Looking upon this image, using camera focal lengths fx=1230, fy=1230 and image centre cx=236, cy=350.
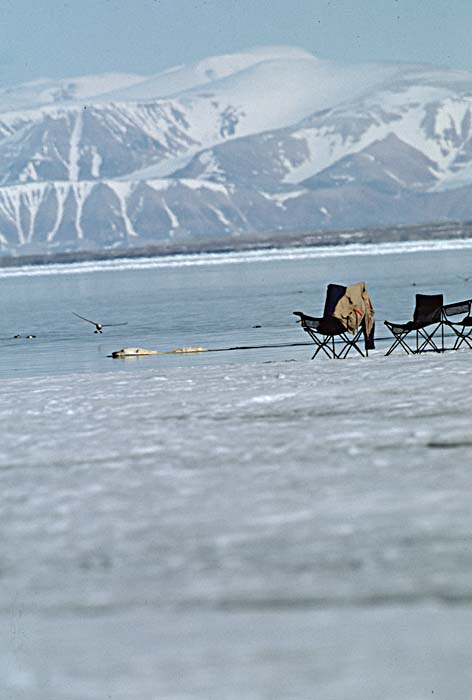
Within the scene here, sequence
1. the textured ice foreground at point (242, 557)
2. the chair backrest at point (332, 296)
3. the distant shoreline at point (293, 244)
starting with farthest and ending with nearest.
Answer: the distant shoreline at point (293, 244), the chair backrest at point (332, 296), the textured ice foreground at point (242, 557)

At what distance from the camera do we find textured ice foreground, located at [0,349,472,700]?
2586 millimetres

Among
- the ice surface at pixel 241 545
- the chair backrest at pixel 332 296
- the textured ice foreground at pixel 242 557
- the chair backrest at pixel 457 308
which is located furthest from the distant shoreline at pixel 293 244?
the textured ice foreground at pixel 242 557

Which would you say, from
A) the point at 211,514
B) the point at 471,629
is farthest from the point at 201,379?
the point at 471,629

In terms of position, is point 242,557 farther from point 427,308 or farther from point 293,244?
point 293,244

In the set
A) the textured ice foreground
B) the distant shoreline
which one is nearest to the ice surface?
the textured ice foreground

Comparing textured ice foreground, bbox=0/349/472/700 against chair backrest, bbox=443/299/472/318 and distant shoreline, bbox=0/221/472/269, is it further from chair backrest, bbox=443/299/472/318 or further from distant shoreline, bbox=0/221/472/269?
distant shoreline, bbox=0/221/472/269

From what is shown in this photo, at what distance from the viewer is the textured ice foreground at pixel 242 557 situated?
8.48ft

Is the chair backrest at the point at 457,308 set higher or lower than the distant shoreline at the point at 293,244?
higher

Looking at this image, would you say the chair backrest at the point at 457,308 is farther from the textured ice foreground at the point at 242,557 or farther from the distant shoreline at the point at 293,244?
the distant shoreline at the point at 293,244

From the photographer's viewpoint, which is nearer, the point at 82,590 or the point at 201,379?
the point at 82,590

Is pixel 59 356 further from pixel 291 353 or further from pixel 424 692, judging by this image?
pixel 424 692

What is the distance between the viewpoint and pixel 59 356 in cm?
1570

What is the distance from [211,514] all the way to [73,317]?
22.4 metres

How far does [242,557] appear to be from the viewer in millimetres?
3217
